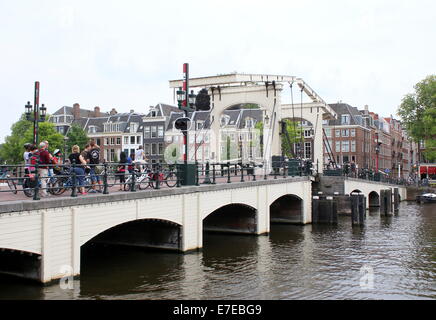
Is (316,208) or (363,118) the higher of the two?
(363,118)

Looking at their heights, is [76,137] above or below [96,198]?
above

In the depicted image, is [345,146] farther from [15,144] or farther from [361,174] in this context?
[15,144]

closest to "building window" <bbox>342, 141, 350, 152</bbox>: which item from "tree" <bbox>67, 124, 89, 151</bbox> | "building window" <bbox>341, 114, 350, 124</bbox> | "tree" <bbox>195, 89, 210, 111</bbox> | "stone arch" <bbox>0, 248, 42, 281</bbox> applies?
"building window" <bbox>341, 114, 350, 124</bbox>

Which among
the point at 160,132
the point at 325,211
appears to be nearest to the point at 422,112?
the point at 160,132

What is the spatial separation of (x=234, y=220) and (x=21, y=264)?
1105 centimetres

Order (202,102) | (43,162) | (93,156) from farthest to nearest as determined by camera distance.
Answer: (202,102)
(93,156)
(43,162)

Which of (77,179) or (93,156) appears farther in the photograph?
(93,156)

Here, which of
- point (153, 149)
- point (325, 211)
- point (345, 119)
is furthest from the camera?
point (345, 119)

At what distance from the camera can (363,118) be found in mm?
70000

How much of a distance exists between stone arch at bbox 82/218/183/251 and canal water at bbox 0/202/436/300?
1.15 ft

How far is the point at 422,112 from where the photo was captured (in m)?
56.1
